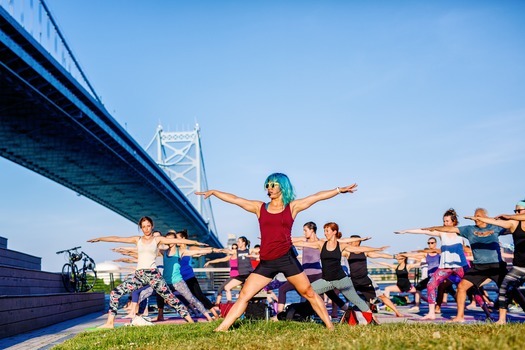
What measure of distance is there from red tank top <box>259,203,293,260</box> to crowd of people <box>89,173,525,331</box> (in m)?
0.01

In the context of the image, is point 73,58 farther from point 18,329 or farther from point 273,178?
point 273,178

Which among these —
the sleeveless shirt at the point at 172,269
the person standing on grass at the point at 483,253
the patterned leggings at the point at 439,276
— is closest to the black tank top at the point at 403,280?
the patterned leggings at the point at 439,276

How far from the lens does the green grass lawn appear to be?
4461 millimetres

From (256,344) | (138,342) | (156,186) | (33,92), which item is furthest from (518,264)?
(156,186)

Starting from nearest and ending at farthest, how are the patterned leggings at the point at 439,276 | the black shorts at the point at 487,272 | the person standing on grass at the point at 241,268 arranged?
the black shorts at the point at 487,272
the patterned leggings at the point at 439,276
the person standing on grass at the point at 241,268

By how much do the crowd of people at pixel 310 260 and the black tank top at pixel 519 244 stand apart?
12mm

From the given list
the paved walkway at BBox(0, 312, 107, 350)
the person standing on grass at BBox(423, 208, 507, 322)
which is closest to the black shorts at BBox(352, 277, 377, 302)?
the person standing on grass at BBox(423, 208, 507, 322)

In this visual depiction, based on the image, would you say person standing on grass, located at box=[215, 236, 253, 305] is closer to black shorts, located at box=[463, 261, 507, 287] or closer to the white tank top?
the white tank top

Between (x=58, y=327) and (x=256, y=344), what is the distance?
7385 mm

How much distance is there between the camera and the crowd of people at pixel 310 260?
21.7ft

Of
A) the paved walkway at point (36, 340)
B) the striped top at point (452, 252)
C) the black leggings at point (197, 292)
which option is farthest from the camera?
the black leggings at point (197, 292)

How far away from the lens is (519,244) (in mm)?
7961

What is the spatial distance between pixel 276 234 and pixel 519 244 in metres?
3.30

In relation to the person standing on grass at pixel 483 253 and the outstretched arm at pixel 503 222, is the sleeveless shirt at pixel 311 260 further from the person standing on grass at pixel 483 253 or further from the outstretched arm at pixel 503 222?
the outstretched arm at pixel 503 222
